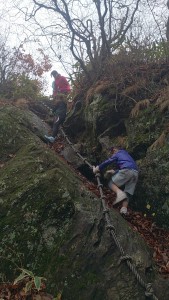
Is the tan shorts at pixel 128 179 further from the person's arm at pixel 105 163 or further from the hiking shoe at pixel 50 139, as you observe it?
the hiking shoe at pixel 50 139

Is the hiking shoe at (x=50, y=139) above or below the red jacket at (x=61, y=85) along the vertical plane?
below

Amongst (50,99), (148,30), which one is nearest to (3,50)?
(50,99)

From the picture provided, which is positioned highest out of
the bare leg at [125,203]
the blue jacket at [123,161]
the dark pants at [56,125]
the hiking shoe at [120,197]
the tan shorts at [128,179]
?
the dark pants at [56,125]

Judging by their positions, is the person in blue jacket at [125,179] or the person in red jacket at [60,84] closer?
the person in blue jacket at [125,179]

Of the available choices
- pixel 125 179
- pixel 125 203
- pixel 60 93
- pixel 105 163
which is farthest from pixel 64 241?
pixel 60 93

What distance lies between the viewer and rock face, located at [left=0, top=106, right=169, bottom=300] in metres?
4.68

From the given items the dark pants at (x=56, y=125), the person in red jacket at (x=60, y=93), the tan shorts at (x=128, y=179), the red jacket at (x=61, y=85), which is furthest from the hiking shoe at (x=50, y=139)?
the tan shorts at (x=128, y=179)

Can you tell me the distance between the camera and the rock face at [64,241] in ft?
15.3

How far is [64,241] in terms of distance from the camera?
5.05 metres


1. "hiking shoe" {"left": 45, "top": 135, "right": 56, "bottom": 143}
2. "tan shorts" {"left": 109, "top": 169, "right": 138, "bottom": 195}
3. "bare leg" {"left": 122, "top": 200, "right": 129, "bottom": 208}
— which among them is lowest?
"bare leg" {"left": 122, "top": 200, "right": 129, "bottom": 208}

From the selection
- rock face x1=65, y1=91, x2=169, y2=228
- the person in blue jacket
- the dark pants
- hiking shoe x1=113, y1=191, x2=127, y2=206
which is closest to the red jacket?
rock face x1=65, y1=91, x2=169, y2=228

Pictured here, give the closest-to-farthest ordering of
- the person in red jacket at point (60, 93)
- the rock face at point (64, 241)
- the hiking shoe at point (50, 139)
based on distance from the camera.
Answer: the rock face at point (64, 241) → the hiking shoe at point (50, 139) → the person in red jacket at point (60, 93)

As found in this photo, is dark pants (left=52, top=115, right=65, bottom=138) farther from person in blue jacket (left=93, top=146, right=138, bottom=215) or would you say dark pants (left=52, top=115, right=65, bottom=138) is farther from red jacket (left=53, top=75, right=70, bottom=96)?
person in blue jacket (left=93, top=146, right=138, bottom=215)

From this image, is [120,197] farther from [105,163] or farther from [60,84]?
[60,84]
